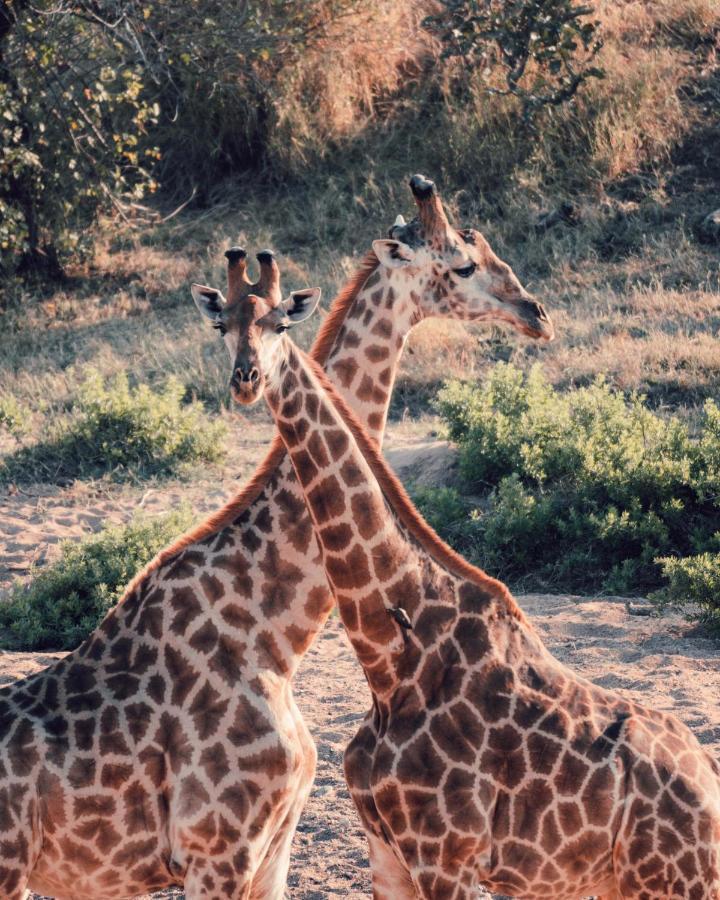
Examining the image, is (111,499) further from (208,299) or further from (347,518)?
(347,518)

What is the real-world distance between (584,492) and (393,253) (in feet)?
14.3

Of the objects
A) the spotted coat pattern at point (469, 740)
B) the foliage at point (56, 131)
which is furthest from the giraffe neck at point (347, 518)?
the foliage at point (56, 131)

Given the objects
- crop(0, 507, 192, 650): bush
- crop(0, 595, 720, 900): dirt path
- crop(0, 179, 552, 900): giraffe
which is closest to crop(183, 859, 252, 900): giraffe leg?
crop(0, 179, 552, 900): giraffe

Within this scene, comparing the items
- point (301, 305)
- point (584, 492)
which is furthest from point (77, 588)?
point (301, 305)

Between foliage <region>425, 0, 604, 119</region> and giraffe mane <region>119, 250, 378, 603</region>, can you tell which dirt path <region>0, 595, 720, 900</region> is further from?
foliage <region>425, 0, 604, 119</region>

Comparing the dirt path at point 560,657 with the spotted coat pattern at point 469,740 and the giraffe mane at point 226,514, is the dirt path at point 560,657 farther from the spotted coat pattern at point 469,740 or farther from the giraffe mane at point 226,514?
the giraffe mane at point 226,514

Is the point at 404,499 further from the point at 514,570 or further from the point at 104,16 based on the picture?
the point at 104,16

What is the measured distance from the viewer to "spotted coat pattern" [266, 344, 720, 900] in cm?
421

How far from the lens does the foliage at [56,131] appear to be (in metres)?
14.4

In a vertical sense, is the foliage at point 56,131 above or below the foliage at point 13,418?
above

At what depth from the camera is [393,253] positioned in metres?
5.64

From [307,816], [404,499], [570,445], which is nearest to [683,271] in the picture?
[570,445]

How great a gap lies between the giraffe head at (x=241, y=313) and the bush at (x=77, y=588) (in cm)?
397

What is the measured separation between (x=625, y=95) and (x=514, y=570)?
9219mm
